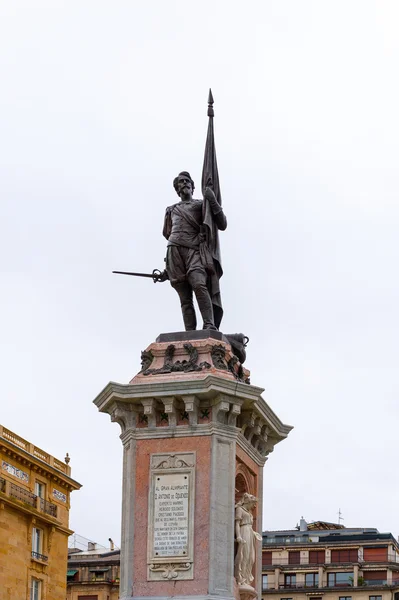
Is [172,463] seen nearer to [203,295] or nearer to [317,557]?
[203,295]

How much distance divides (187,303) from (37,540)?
54892 mm

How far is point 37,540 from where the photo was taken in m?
80.2

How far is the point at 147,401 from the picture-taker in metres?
25.8

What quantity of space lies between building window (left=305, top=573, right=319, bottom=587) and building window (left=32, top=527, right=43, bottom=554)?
31.1 meters

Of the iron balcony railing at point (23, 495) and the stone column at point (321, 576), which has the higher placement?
the iron balcony railing at point (23, 495)

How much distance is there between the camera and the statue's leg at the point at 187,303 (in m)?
27.2

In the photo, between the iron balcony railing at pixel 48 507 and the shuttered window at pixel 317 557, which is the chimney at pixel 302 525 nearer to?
the shuttered window at pixel 317 557

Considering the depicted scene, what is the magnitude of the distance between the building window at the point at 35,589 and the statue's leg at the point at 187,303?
5381cm

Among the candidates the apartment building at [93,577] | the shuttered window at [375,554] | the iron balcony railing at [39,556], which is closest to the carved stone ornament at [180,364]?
the iron balcony railing at [39,556]

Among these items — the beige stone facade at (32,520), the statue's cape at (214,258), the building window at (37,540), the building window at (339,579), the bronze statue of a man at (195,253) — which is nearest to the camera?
the bronze statue of a man at (195,253)

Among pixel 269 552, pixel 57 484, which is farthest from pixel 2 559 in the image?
pixel 269 552

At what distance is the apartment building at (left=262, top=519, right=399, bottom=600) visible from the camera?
105125 mm

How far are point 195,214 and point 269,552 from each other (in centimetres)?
8289

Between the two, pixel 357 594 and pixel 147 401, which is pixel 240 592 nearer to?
pixel 147 401
